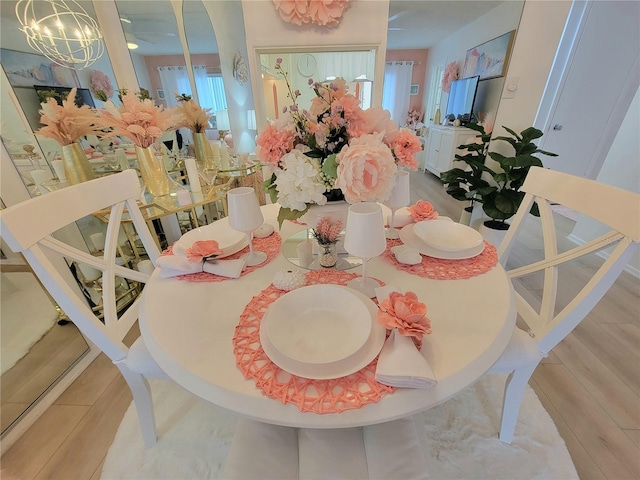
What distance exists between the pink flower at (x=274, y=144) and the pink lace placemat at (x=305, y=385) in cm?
52

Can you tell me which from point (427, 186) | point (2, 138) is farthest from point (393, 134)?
point (427, 186)

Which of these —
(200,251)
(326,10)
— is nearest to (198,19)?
(326,10)

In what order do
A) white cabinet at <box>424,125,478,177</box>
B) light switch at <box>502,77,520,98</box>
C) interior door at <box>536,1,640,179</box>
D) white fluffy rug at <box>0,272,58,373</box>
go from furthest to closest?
1. white cabinet at <box>424,125,478,177</box>
2. interior door at <box>536,1,640,179</box>
3. light switch at <box>502,77,520,98</box>
4. white fluffy rug at <box>0,272,58,373</box>

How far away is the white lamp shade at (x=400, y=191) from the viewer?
965mm

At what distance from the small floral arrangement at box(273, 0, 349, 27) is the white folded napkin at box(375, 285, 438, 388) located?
2.32 m

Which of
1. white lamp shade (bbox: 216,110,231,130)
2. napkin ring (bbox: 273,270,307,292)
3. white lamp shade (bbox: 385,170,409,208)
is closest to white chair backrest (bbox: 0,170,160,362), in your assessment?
napkin ring (bbox: 273,270,307,292)

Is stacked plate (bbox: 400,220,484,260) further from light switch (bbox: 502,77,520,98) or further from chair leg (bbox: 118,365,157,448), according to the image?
light switch (bbox: 502,77,520,98)

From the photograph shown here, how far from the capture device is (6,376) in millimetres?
1365

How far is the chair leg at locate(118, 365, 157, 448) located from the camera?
93 cm

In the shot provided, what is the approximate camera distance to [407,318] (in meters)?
0.55

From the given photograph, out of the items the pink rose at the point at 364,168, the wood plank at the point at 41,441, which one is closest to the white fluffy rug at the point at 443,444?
the wood plank at the point at 41,441

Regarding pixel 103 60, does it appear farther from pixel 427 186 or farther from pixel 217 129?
pixel 427 186

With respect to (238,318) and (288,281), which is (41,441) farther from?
(288,281)

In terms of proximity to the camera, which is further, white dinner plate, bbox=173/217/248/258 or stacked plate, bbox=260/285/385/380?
white dinner plate, bbox=173/217/248/258
